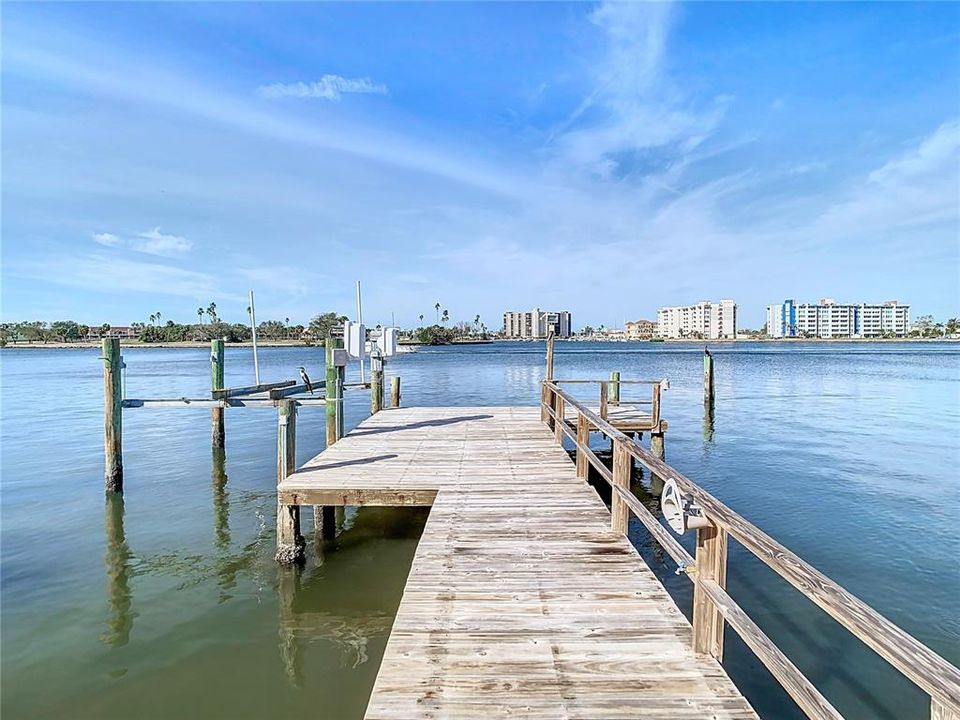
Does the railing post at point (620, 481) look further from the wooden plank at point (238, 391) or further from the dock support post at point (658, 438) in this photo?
the dock support post at point (658, 438)

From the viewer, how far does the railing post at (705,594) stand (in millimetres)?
3084

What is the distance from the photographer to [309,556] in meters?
7.65

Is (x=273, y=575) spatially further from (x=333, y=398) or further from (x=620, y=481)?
(x=620, y=481)

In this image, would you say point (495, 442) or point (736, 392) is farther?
point (736, 392)

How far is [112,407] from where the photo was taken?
1004cm

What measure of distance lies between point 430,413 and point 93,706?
9242 mm

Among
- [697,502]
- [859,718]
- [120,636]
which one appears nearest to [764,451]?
[859,718]

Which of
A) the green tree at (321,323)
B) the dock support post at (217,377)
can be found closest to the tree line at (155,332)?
the green tree at (321,323)

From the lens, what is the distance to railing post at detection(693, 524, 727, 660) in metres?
3.08

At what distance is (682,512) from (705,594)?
1.77 ft

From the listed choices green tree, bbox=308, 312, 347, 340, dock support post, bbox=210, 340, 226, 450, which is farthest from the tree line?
dock support post, bbox=210, 340, 226, 450

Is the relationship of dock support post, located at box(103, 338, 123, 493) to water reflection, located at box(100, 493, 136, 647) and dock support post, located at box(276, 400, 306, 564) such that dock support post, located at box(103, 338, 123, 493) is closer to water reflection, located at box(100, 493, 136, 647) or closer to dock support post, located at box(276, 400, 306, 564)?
water reflection, located at box(100, 493, 136, 647)

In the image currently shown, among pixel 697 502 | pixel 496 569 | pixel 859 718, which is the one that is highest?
pixel 697 502

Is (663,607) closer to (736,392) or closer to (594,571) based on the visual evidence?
(594,571)
